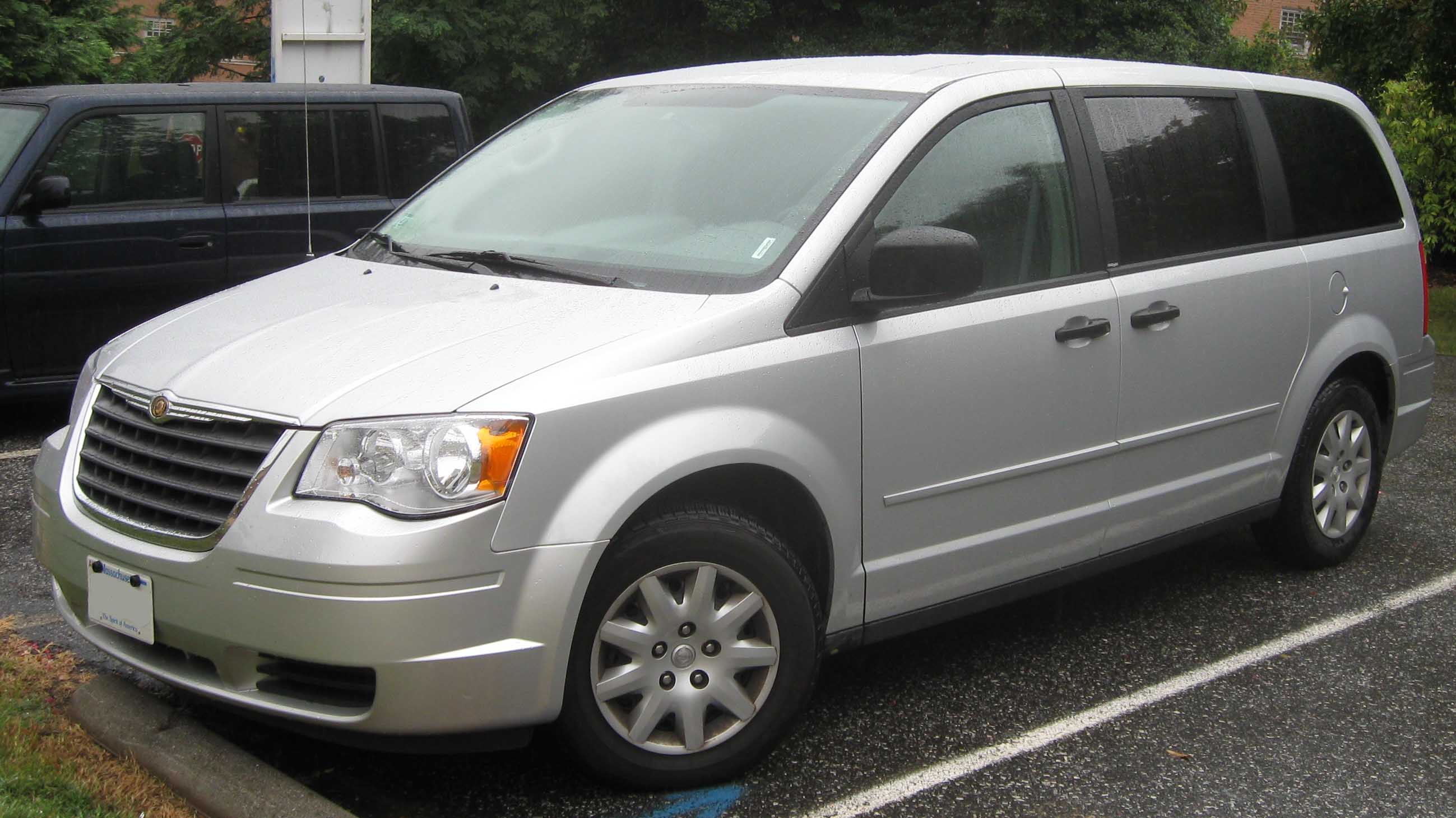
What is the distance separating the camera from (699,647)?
3.50 m

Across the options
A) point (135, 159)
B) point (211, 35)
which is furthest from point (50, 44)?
point (211, 35)

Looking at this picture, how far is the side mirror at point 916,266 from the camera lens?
3.68 m

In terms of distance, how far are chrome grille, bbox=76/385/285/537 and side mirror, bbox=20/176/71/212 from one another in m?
4.22

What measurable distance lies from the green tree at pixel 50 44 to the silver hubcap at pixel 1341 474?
16.1 m

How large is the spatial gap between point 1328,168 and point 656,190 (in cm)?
274

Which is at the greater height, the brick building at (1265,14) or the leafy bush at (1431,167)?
the brick building at (1265,14)

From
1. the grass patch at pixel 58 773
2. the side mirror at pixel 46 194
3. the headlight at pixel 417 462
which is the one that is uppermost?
the headlight at pixel 417 462

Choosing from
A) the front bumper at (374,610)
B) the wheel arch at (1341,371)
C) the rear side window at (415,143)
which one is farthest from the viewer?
the rear side window at (415,143)

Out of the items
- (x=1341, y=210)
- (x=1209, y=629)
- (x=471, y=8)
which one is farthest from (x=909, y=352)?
(x=471, y=8)

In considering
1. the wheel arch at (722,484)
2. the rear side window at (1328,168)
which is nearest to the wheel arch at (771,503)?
the wheel arch at (722,484)

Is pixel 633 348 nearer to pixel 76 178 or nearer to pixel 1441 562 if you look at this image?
pixel 1441 562

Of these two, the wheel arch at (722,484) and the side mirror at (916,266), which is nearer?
the wheel arch at (722,484)

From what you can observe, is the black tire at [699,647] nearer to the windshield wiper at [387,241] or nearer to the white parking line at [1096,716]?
the white parking line at [1096,716]

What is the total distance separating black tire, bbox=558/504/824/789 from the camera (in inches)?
131
